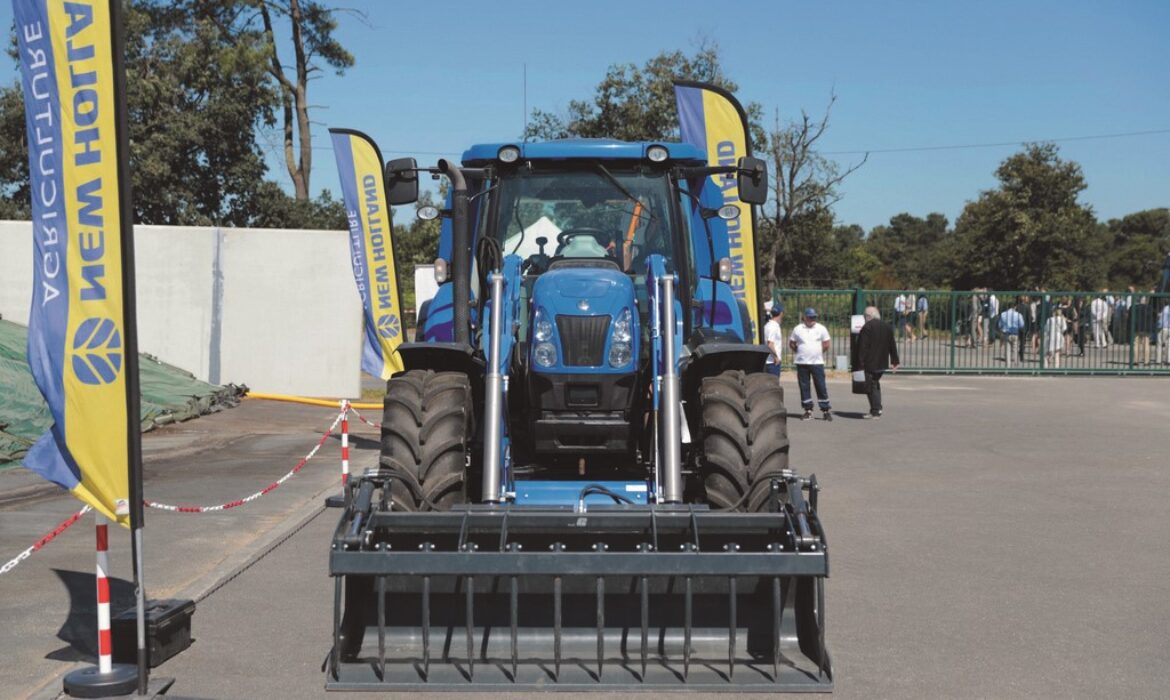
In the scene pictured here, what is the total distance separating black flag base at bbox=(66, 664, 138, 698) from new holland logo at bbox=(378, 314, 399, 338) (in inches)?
426

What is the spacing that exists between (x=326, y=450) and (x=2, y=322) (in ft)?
20.2

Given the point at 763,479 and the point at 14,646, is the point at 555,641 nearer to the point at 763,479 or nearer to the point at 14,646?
the point at 763,479

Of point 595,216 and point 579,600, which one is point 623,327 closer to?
point 595,216

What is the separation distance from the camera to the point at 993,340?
105 ft

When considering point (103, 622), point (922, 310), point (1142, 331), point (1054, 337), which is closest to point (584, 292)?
point (103, 622)

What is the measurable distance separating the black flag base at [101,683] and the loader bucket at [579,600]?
0.94 m

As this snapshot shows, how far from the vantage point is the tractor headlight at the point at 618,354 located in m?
7.36

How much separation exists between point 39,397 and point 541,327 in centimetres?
951

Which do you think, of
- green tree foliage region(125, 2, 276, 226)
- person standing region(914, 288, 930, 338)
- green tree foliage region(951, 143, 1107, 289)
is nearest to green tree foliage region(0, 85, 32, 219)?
green tree foliage region(125, 2, 276, 226)

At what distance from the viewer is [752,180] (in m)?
8.30

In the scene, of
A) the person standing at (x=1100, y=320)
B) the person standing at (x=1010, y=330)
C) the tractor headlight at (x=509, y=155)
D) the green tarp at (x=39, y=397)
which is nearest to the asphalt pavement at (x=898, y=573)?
the green tarp at (x=39, y=397)

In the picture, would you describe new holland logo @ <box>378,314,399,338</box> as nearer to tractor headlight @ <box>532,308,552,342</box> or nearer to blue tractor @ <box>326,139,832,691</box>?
blue tractor @ <box>326,139,832,691</box>

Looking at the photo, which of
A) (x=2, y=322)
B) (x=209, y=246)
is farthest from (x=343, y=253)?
(x=2, y=322)

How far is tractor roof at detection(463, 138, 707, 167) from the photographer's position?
27.6ft
